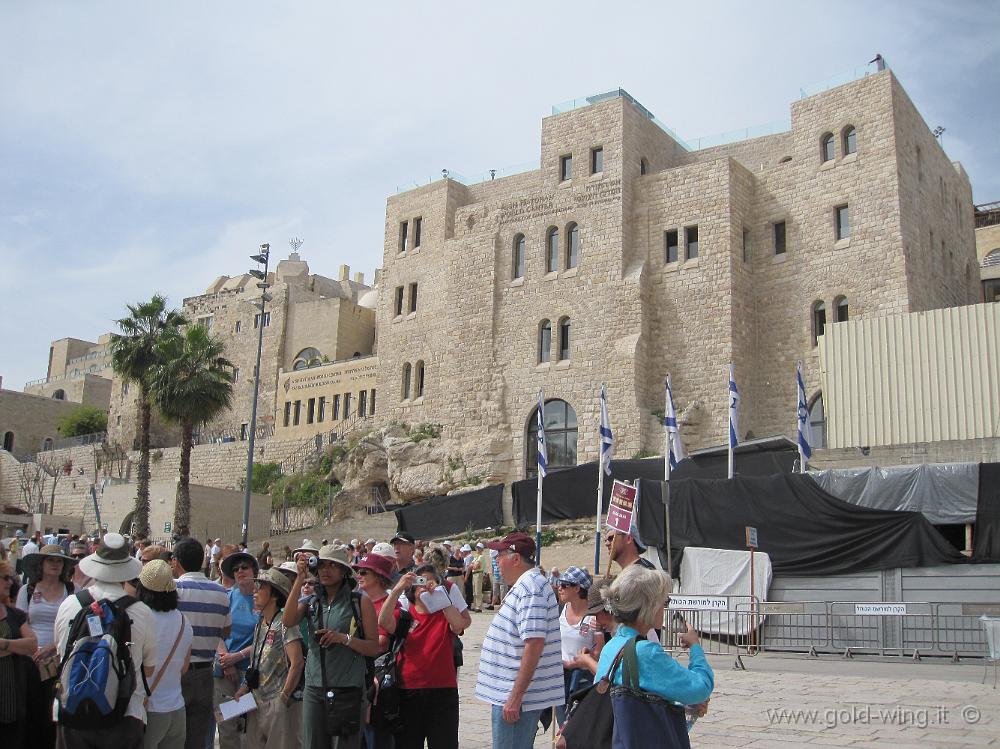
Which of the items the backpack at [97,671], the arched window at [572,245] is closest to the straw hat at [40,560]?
the backpack at [97,671]

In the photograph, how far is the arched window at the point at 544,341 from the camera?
107 feet

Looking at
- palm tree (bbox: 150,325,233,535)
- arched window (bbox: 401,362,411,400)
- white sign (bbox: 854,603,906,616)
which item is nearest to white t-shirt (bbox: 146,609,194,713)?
white sign (bbox: 854,603,906,616)

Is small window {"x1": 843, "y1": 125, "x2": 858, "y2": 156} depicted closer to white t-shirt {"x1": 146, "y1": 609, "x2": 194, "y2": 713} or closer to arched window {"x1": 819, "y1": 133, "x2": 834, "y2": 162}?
arched window {"x1": 819, "y1": 133, "x2": 834, "y2": 162}

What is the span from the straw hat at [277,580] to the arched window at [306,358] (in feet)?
132

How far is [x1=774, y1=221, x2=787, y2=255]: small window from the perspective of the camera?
98.9ft

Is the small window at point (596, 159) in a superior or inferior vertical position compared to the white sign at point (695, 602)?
superior

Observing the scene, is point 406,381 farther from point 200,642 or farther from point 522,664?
point 522,664

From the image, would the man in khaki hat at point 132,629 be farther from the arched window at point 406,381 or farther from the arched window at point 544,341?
the arched window at point 406,381

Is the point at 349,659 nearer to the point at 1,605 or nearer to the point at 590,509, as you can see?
the point at 1,605

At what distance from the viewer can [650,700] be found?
4.05 m

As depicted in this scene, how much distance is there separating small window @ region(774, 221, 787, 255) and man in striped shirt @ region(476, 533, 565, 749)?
26.5 meters

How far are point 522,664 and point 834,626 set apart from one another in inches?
418

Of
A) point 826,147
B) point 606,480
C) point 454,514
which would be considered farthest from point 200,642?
point 826,147

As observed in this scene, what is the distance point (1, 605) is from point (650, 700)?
3.60m
